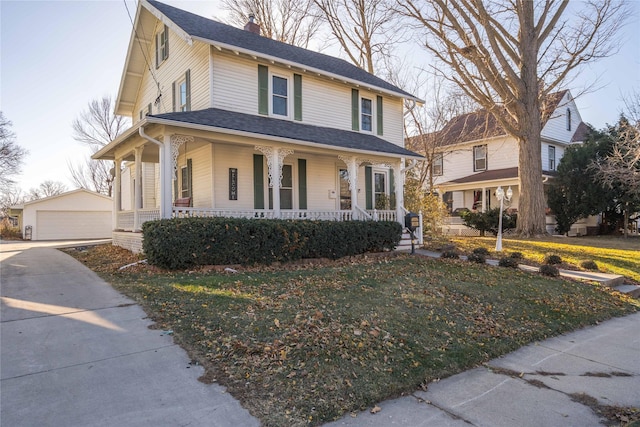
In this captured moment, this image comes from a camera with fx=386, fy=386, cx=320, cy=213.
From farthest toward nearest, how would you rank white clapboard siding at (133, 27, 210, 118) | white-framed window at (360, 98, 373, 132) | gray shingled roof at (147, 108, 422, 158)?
white-framed window at (360, 98, 373, 132), white clapboard siding at (133, 27, 210, 118), gray shingled roof at (147, 108, 422, 158)

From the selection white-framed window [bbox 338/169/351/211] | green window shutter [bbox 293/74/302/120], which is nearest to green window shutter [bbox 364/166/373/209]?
white-framed window [bbox 338/169/351/211]

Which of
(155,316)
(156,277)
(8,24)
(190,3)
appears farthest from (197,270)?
(190,3)

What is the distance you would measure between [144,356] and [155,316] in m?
1.21

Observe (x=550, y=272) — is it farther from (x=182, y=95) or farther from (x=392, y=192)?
(x=182, y=95)

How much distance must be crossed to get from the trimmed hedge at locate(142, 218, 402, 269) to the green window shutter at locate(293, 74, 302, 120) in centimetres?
440

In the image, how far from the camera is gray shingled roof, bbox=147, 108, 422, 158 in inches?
389

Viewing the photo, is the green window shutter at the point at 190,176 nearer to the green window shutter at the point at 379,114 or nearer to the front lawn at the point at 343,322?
the front lawn at the point at 343,322

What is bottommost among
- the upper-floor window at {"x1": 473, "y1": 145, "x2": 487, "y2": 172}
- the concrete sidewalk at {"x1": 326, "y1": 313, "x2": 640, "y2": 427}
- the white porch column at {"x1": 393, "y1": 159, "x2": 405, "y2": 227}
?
the concrete sidewalk at {"x1": 326, "y1": 313, "x2": 640, "y2": 427}

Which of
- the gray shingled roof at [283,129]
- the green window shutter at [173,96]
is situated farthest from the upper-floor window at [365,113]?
the green window shutter at [173,96]

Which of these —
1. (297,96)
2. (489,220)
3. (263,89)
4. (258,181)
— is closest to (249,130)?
(258,181)

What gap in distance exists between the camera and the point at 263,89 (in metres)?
12.4

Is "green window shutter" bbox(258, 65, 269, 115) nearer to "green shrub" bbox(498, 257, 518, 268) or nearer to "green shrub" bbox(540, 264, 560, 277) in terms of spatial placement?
"green shrub" bbox(498, 257, 518, 268)

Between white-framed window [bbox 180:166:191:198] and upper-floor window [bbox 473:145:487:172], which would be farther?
upper-floor window [bbox 473:145:487:172]

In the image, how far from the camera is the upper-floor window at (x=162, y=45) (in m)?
14.2
